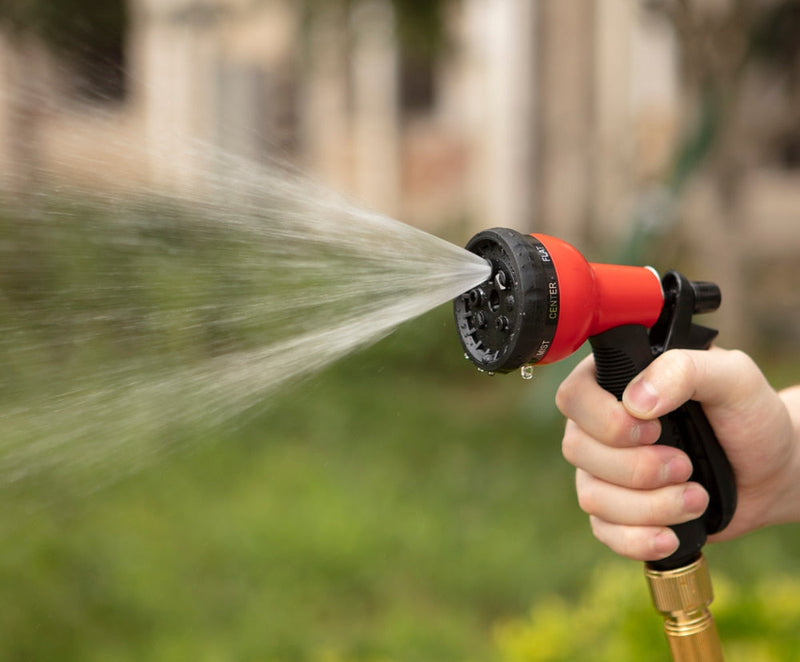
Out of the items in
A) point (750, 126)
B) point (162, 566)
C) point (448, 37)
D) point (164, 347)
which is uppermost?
point (448, 37)

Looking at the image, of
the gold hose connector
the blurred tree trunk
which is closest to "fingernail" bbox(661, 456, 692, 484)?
the gold hose connector

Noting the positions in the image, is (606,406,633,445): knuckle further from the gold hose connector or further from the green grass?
the green grass

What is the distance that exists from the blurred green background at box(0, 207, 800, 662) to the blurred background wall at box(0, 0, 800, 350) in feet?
3.43

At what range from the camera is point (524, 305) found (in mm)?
990

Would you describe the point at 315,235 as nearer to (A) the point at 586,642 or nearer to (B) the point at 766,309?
(A) the point at 586,642

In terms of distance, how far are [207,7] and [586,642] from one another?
4.72 m

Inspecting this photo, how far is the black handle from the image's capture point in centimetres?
113

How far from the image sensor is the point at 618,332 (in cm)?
112

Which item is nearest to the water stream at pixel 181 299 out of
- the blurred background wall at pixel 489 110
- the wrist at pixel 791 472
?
the blurred background wall at pixel 489 110

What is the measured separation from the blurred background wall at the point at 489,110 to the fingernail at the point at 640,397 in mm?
1074

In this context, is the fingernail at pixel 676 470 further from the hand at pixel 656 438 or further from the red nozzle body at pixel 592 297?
the red nozzle body at pixel 592 297

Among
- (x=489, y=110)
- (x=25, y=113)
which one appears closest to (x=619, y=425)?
(x=25, y=113)

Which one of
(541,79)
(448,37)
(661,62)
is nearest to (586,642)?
(448,37)

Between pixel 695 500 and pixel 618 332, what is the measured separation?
24 centimetres
